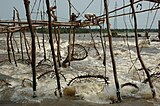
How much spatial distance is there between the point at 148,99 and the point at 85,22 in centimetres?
418

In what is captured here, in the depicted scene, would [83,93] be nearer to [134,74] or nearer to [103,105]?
[103,105]

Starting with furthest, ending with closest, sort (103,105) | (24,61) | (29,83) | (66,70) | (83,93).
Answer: (24,61) < (66,70) < (29,83) < (83,93) < (103,105)

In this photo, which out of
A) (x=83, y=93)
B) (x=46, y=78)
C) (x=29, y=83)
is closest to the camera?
(x=83, y=93)

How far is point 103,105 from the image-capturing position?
5516 millimetres

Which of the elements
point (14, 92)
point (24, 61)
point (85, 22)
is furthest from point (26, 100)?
point (24, 61)

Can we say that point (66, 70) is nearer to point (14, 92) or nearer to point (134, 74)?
point (134, 74)

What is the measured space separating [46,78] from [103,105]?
121 inches

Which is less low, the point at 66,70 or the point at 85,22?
the point at 85,22

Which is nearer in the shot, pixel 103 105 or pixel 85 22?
Result: pixel 103 105

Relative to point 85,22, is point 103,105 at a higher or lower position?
lower

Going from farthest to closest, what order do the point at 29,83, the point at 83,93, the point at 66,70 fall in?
the point at 66,70 → the point at 29,83 → the point at 83,93

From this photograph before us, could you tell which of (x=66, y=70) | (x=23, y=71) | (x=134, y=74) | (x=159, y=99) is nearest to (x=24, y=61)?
(x=23, y=71)

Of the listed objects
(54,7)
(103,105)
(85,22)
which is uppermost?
(54,7)

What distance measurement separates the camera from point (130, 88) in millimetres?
6570
